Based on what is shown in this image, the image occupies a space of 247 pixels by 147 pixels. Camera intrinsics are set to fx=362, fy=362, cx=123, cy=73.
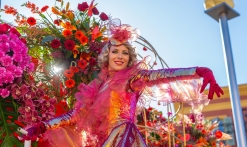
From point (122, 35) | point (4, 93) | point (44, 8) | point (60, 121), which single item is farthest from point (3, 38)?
point (44, 8)

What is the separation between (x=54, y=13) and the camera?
8.61ft

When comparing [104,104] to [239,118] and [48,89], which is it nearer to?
[48,89]

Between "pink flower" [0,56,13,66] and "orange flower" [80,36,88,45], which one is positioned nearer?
"pink flower" [0,56,13,66]

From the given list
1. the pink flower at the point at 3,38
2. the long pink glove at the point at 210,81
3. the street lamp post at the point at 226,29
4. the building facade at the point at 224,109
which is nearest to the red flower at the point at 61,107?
the pink flower at the point at 3,38

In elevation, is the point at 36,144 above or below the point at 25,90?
below

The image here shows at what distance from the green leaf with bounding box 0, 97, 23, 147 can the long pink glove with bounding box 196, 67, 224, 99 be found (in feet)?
3.13

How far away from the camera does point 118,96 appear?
6.18 ft

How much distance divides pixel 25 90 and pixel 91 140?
1.50 ft

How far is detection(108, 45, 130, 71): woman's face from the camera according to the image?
81.6 inches

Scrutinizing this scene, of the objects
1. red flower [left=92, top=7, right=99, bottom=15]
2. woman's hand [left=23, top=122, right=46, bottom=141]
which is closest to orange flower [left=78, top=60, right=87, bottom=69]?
red flower [left=92, top=7, right=99, bottom=15]

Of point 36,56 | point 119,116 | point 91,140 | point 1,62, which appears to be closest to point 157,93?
point 119,116

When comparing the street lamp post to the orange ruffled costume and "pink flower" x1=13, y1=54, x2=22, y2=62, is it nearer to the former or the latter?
the orange ruffled costume

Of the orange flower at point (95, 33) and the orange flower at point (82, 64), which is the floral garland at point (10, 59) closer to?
the orange flower at point (82, 64)

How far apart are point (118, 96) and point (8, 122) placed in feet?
1.90
